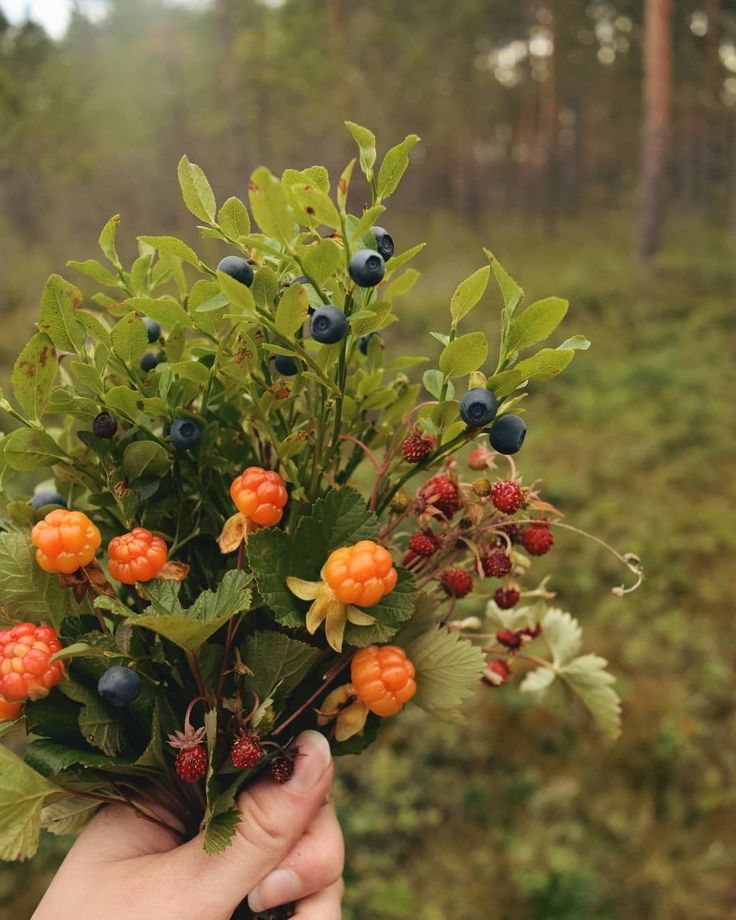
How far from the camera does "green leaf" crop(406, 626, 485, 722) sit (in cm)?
79

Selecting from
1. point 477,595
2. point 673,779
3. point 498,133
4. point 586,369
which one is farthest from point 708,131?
point 477,595

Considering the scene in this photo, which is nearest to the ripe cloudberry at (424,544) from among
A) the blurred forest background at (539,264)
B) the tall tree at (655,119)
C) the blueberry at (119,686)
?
the blueberry at (119,686)

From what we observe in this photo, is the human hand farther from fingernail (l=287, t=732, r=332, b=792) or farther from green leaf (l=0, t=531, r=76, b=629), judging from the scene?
green leaf (l=0, t=531, r=76, b=629)

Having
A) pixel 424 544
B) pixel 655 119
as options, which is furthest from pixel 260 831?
pixel 655 119

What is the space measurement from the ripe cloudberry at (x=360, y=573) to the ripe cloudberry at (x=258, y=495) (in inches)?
3.4

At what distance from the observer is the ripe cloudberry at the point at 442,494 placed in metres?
0.78

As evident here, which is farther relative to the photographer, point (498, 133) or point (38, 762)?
point (498, 133)

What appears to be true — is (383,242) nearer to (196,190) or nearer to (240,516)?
(196,190)

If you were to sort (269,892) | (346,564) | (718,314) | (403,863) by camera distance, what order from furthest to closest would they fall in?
1. (718,314)
2. (403,863)
3. (269,892)
4. (346,564)

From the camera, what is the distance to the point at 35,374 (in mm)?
696

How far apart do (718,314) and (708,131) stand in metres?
10.2

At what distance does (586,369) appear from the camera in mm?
7363

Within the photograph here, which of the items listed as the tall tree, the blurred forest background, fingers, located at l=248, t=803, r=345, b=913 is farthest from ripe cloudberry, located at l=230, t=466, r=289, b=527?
the tall tree

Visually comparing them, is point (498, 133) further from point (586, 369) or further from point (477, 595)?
point (477, 595)
